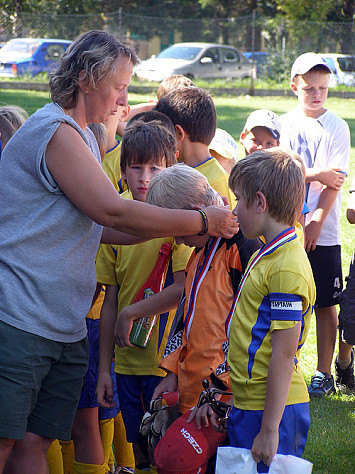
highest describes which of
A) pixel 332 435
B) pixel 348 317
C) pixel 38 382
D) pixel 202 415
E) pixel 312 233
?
pixel 38 382

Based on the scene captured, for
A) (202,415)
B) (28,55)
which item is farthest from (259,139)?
(28,55)

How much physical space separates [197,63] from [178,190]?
20.8m

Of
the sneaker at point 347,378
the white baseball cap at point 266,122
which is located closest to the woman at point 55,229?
the white baseball cap at point 266,122

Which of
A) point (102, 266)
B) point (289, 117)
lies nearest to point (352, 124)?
point (289, 117)

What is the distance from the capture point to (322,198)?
427 centimetres

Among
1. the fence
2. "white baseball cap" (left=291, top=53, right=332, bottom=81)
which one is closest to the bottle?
"white baseball cap" (left=291, top=53, right=332, bottom=81)

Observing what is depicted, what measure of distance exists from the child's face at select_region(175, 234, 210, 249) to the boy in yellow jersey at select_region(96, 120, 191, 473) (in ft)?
0.71

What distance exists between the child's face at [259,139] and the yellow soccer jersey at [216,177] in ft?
3.88

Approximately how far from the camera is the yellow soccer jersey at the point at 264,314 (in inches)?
79.4

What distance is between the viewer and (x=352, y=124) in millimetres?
16312

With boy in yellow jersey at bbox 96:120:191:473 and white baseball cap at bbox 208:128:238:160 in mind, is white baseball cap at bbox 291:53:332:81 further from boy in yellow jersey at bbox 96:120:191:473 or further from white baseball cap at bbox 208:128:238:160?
boy in yellow jersey at bbox 96:120:191:473

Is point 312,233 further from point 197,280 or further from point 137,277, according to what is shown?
point 197,280

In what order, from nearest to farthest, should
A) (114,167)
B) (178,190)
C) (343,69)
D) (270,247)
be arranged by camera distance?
1. (270,247)
2. (178,190)
3. (114,167)
4. (343,69)

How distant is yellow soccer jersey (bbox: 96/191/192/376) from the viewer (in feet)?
8.82
